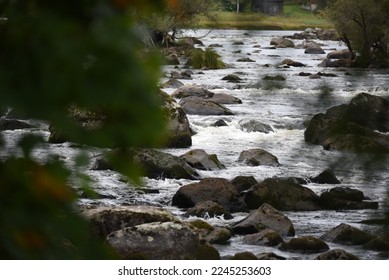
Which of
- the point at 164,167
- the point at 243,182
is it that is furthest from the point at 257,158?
the point at 164,167

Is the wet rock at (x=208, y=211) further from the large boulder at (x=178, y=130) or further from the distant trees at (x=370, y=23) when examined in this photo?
the distant trees at (x=370, y=23)

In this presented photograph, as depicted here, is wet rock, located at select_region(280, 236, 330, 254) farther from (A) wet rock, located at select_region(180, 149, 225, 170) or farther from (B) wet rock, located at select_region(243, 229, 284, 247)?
(A) wet rock, located at select_region(180, 149, 225, 170)

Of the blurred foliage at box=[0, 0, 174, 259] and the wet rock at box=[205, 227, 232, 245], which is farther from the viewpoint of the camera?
the wet rock at box=[205, 227, 232, 245]

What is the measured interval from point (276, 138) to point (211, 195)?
2.03 metres

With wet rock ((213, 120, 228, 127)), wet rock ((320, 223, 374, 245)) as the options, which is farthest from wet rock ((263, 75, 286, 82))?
wet rock ((213, 120, 228, 127))

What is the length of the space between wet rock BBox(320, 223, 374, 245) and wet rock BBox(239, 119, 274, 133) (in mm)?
7163

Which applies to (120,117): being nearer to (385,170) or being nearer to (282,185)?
(385,170)

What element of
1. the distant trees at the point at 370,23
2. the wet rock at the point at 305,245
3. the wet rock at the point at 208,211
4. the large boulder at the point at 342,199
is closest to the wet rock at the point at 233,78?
the large boulder at the point at 342,199

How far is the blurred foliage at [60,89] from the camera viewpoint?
684mm

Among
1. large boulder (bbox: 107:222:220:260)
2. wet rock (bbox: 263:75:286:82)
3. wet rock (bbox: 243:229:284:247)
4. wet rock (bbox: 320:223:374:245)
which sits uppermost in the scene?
wet rock (bbox: 263:75:286:82)

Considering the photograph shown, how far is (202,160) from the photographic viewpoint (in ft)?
48.4

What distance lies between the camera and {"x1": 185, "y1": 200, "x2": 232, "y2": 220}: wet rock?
11.4m

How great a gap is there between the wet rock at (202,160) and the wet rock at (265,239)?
4369 mm

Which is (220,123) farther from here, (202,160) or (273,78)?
(273,78)
